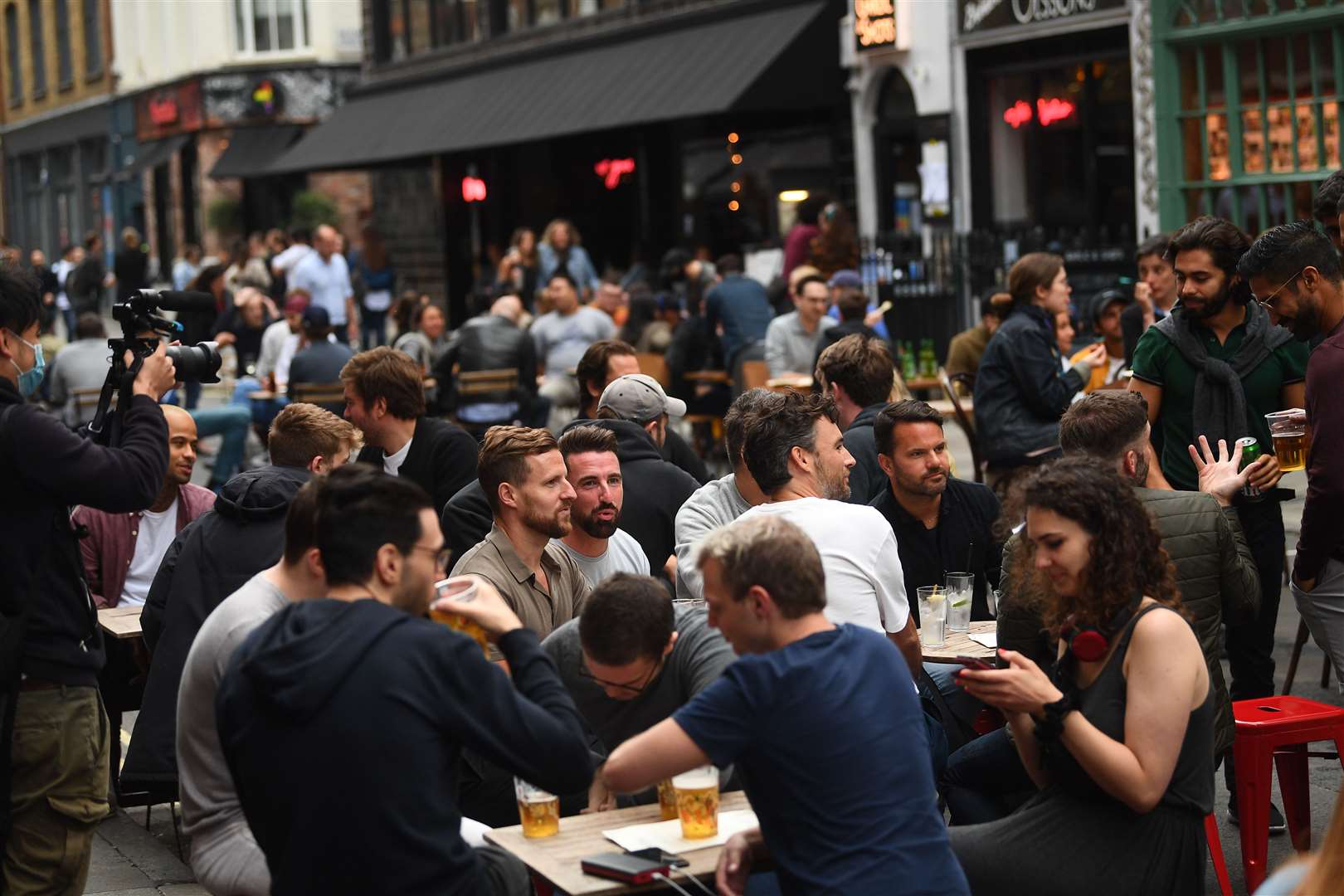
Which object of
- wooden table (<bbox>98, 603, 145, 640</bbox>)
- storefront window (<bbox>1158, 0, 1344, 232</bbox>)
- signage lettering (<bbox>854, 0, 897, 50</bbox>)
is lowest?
wooden table (<bbox>98, 603, 145, 640</bbox>)

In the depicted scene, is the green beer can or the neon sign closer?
the green beer can

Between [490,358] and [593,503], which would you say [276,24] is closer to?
[490,358]

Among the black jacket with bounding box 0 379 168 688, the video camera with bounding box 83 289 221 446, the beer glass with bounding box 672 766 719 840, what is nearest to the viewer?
the beer glass with bounding box 672 766 719 840

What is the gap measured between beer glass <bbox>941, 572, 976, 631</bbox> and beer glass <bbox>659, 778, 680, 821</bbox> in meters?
2.04

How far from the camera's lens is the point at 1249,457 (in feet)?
21.8

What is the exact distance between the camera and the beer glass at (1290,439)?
628cm

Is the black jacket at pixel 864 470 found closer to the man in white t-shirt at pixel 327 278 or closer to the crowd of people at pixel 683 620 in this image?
the crowd of people at pixel 683 620

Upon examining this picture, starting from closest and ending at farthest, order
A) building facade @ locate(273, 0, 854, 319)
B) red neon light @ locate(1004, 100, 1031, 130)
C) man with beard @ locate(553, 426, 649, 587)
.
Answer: man with beard @ locate(553, 426, 649, 587)
red neon light @ locate(1004, 100, 1031, 130)
building facade @ locate(273, 0, 854, 319)

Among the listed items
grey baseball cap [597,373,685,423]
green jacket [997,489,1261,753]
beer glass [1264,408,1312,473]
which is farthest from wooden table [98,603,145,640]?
beer glass [1264,408,1312,473]

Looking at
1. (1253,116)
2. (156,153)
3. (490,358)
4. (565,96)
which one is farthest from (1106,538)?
(156,153)

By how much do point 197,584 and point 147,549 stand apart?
1768 mm

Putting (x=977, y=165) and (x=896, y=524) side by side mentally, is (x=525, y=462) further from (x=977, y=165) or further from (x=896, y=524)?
(x=977, y=165)

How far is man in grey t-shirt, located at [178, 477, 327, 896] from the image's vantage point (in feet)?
14.9

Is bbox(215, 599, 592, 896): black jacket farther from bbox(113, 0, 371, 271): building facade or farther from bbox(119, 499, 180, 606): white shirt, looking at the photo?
bbox(113, 0, 371, 271): building facade
